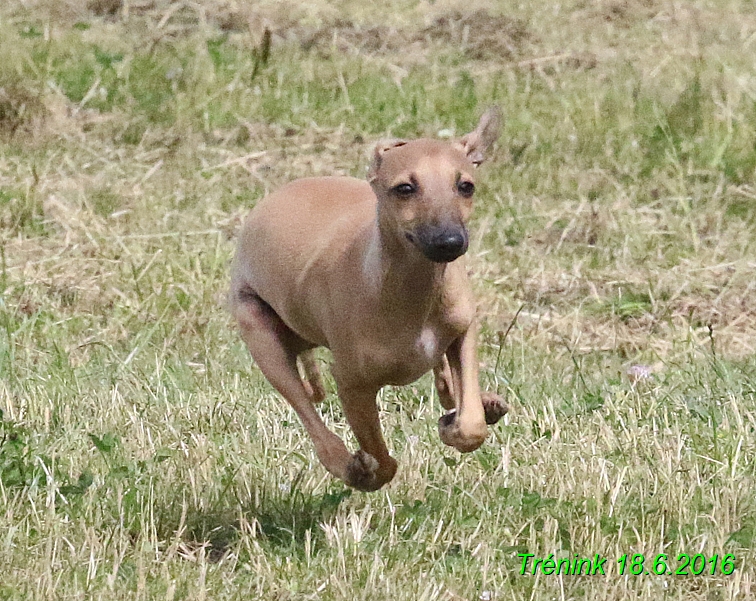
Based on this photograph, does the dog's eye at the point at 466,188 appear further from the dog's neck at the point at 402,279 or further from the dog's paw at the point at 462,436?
the dog's paw at the point at 462,436

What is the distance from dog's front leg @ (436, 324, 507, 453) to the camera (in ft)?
11.5

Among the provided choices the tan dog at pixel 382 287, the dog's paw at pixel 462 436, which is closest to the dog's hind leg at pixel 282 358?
the tan dog at pixel 382 287

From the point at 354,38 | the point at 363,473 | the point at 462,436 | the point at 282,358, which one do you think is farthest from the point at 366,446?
the point at 354,38

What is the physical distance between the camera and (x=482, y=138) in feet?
12.0

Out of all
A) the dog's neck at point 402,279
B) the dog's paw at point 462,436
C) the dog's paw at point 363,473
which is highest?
the dog's neck at point 402,279

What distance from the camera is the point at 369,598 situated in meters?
3.29

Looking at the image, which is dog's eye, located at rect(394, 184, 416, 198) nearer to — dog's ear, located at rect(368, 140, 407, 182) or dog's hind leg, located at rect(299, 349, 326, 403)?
dog's ear, located at rect(368, 140, 407, 182)

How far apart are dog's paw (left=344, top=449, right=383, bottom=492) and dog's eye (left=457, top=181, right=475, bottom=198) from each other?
760 millimetres

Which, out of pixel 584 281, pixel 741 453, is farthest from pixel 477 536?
pixel 584 281

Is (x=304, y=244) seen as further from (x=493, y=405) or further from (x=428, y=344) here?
(x=493, y=405)

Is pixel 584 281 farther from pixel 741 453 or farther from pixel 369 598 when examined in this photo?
pixel 369 598

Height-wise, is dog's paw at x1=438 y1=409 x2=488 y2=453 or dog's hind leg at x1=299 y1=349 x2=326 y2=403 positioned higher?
dog's paw at x1=438 y1=409 x2=488 y2=453

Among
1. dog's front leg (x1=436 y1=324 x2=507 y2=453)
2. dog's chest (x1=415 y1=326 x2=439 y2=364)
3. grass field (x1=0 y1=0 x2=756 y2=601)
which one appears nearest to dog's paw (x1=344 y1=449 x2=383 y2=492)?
grass field (x1=0 y1=0 x2=756 y2=601)

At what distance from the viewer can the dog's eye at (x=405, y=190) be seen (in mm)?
3309
